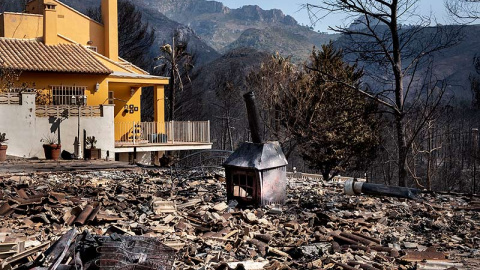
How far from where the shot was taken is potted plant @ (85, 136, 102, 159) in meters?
21.2

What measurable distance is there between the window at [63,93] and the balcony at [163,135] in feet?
11.0

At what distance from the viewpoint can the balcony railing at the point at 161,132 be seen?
88.6 feet

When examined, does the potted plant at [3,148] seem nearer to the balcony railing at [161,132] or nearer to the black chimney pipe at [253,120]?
the balcony railing at [161,132]

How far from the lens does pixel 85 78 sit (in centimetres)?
2466

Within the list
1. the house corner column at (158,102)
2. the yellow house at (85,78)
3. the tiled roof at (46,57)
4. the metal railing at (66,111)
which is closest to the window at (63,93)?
the yellow house at (85,78)

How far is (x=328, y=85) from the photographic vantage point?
27453 millimetres

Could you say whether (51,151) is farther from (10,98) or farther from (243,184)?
(243,184)

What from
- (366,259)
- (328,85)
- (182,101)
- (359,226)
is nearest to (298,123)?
(328,85)

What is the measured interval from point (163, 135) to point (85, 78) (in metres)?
5.16

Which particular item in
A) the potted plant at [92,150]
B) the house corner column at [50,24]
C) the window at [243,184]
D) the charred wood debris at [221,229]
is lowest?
the charred wood debris at [221,229]

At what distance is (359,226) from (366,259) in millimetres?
1664

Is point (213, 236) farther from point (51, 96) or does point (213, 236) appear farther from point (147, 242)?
point (51, 96)

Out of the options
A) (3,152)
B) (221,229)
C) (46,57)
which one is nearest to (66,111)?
(3,152)

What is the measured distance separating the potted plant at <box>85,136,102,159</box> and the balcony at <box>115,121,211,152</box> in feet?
12.0
